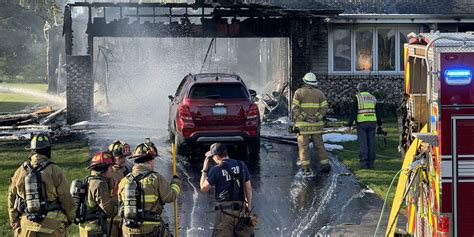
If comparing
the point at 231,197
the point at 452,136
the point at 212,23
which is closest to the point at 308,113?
the point at 231,197

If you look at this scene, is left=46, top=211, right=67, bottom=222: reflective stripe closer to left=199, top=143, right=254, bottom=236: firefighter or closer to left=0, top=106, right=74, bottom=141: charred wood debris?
left=199, top=143, right=254, bottom=236: firefighter

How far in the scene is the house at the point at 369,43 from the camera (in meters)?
25.3

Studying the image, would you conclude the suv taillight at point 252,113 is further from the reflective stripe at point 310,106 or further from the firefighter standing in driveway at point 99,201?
the firefighter standing in driveway at point 99,201

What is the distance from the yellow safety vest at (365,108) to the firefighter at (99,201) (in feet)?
24.8

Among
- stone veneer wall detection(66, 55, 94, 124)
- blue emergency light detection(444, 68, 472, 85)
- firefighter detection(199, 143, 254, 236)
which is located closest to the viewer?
blue emergency light detection(444, 68, 472, 85)

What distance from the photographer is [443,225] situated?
696 cm

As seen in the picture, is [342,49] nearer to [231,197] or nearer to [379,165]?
[379,165]

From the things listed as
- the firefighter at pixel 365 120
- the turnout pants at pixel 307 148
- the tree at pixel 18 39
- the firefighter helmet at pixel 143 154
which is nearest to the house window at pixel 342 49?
the firefighter at pixel 365 120

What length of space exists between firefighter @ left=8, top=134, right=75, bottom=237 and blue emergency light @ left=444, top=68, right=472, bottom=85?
355cm

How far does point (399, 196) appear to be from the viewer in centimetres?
809

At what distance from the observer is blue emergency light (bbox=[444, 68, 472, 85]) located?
272 inches

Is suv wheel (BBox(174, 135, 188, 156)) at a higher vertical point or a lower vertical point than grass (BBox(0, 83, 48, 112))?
lower

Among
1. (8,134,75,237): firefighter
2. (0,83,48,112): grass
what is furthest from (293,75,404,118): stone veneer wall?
(8,134,75,237): firefighter

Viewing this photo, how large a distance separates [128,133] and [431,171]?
1499 centimetres
